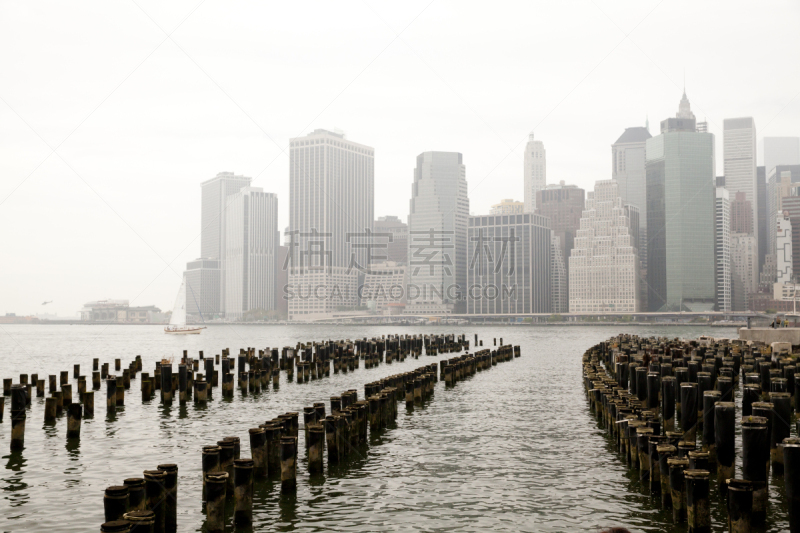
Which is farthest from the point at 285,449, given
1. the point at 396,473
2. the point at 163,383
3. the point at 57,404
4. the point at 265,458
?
the point at 163,383

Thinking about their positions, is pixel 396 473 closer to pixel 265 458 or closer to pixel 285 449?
pixel 265 458

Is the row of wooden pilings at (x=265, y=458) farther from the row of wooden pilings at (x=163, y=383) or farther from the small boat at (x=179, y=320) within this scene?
the small boat at (x=179, y=320)

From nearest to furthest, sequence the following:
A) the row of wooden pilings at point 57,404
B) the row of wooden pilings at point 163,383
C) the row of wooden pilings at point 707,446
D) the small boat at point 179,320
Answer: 1. the row of wooden pilings at point 707,446
2. the row of wooden pilings at point 57,404
3. the row of wooden pilings at point 163,383
4. the small boat at point 179,320

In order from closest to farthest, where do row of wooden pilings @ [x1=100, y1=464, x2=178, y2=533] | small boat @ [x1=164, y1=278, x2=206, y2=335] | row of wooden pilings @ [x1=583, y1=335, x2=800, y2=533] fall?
row of wooden pilings @ [x1=100, y1=464, x2=178, y2=533] → row of wooden pilings @ [x1=583, y1=335, x2=800, y2=533] → small boat @ [x1=164, y1=278, x2=206, y2=335]

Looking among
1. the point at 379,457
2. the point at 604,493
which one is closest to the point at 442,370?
the point at 379,457

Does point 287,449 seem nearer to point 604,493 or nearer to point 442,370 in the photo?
point 604,493

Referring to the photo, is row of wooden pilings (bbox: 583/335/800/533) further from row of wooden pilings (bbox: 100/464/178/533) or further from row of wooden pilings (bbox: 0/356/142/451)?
row of wooden pilings (bbox: 0/356/142/451)

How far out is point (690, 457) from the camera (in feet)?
44.6

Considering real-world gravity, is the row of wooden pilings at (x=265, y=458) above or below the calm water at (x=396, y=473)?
above

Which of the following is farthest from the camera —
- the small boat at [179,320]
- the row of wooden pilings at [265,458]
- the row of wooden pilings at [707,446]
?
the small boat at [179,320]

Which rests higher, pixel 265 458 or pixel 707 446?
pixel 707 446

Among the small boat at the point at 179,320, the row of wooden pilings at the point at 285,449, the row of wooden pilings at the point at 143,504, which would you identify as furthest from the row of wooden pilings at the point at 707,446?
the small boat at the point at 179,320

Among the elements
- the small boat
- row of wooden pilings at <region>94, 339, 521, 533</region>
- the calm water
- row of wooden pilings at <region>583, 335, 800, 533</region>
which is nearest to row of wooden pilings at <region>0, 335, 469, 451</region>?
the calm water

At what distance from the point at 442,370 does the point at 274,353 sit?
1361 cm
